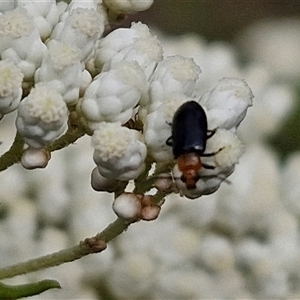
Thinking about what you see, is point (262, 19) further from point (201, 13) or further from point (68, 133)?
point (68, 133)

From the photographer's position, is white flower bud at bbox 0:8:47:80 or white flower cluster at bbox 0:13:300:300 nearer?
white flower bud at bbox 0:8:47:80

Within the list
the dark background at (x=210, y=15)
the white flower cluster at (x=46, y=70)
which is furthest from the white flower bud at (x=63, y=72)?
the dark background at (x=210, y=15)

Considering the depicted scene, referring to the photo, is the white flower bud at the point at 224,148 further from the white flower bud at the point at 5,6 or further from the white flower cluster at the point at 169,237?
the white flower cluster at the point at 169,237

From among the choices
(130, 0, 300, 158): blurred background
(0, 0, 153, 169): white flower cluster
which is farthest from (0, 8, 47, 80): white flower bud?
(130, 0, 300, 158): blurred background

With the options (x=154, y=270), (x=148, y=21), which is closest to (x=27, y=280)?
(x=154, y=270)

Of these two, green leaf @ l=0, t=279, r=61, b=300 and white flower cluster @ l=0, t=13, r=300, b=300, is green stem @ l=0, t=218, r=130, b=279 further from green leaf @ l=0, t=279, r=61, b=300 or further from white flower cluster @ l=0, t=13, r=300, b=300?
white flower cluster @ l=0, t=13, r=300, b=300
